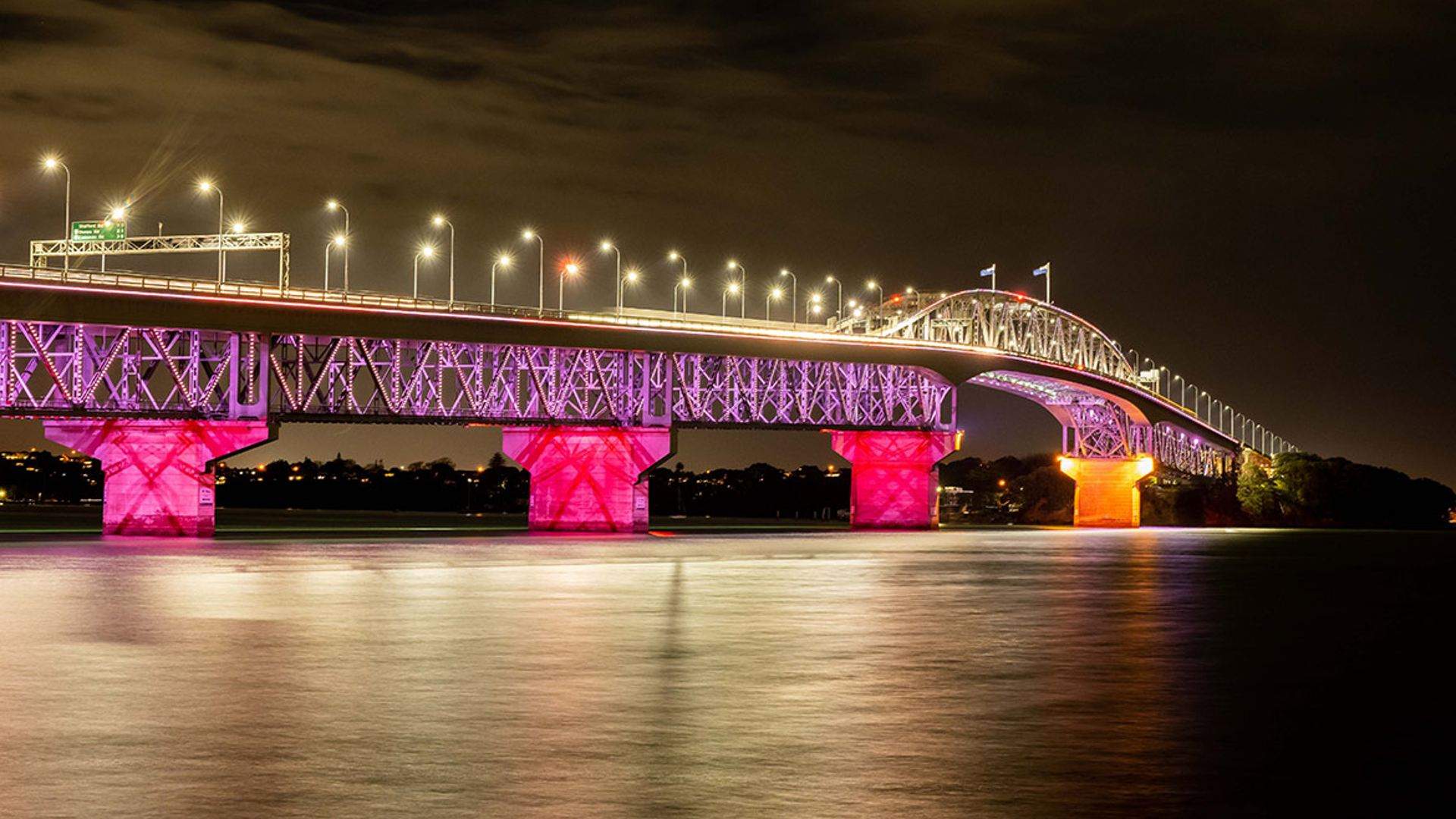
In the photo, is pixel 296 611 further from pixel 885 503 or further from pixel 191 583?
pixel 885 503

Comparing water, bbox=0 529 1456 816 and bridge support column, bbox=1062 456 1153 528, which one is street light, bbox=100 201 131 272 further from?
bridge support column, bbox=1062 456 1153 528

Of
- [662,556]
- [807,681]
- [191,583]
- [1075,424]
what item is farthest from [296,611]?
[1075,424]

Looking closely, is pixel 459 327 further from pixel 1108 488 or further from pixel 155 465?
pixel 1108 488

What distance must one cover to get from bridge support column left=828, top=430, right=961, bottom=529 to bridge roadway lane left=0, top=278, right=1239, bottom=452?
6.13 m

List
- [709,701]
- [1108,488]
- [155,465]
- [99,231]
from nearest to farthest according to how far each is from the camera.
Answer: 1. [709,701]
2. [155,465]
3. [99,231]
4. [1108,488]

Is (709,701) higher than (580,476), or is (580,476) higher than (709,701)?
(580,476)

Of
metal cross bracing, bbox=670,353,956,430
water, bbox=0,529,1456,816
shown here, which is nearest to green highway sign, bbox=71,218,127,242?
metal cross bracing, bbox=670,353,956,430

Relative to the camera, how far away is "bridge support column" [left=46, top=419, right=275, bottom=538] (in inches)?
3740

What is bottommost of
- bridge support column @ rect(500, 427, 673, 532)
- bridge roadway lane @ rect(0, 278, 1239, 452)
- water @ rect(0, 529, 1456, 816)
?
water @ rect(0, 529, 1456, 816)

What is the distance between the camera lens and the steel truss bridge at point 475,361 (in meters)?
94.1

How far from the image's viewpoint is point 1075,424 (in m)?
199

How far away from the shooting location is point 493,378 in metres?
114

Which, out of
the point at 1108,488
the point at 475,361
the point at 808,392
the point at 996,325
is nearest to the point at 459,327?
the point at 475,361

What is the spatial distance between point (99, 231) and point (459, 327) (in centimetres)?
2110
